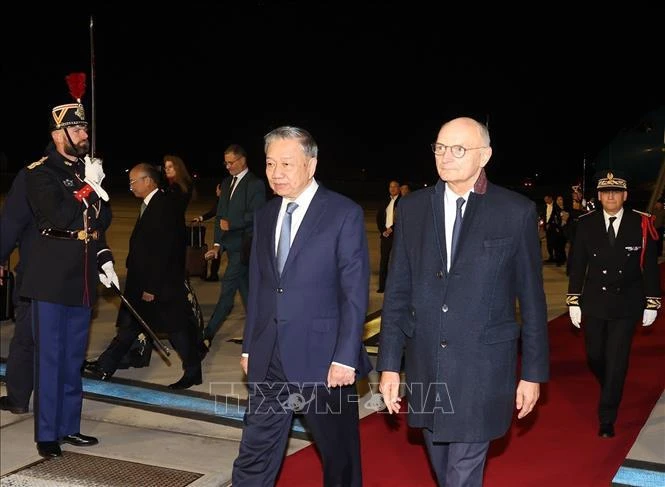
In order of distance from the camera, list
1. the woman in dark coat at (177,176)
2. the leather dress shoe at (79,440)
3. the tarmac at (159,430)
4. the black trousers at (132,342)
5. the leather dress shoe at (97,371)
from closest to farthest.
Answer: the tarmac at (159,430), the leather dress shoe at (79,440), the black trousers at (132,342), the leather dress shoe at (97,371), the woman in dark coat at (177,176)

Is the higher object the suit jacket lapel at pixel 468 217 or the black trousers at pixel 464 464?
the suit jacket lapel at pixel 468 217

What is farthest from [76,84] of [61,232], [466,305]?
[466,305]

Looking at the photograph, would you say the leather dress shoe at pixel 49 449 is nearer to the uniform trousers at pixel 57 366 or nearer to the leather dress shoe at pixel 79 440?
the uniform trousers at pixel 57 366

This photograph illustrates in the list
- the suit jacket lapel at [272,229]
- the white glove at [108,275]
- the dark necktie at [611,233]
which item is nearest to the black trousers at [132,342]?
the white glove at [108,275]

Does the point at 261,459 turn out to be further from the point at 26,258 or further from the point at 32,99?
the point at 32,99

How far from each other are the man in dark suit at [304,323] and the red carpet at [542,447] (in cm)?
118

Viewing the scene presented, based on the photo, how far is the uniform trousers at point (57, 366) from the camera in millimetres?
5855

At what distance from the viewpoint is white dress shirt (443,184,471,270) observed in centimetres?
390

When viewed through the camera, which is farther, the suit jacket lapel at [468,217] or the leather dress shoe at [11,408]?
the leather dress shoe at [11,408]

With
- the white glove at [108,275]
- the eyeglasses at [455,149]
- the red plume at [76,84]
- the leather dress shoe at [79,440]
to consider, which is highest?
the red plume at [76,84]

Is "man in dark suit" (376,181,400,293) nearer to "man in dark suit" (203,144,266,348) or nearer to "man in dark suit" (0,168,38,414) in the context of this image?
"man in dark suit" (203,144,266,348)

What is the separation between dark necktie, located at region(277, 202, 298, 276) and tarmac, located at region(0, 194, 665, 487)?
1.57m

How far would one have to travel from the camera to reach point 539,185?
52.4 meters

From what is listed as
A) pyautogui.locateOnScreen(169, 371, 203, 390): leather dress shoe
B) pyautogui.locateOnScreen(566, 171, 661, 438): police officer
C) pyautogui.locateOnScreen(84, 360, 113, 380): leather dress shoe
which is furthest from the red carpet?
pyautogui.locateOnScreen(84, 360, 113, 380): leather dress shoe
